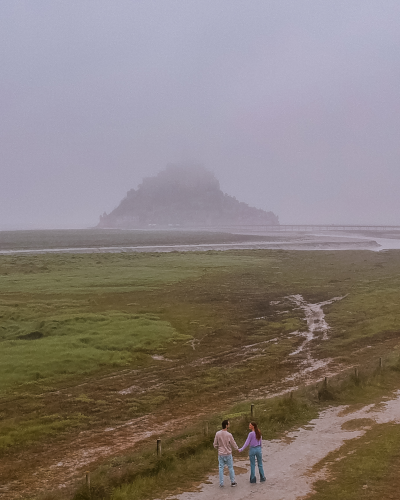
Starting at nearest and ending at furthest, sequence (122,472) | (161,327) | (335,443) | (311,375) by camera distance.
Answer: (122,472) < (335,443) < (311,375) < (161,327)

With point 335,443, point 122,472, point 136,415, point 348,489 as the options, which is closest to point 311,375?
point 335,443

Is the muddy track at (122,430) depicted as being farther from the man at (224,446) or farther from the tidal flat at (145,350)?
the man at (224,446)

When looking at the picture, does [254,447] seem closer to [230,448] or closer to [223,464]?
[230,448]

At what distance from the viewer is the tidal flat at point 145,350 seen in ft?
71.3

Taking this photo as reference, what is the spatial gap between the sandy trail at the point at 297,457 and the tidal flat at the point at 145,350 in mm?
1645

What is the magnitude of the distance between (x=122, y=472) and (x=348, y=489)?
26.7 feet

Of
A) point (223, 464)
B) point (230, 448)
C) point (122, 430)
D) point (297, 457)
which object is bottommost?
point (122, 430)

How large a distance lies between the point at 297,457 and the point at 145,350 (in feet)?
62.2

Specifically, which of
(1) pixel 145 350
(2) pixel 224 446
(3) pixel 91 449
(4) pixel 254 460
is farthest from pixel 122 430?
(1) pixel 145 350

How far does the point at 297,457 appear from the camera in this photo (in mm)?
18266

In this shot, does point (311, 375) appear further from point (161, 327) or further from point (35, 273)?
point (35, 273)

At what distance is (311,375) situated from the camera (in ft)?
97.0

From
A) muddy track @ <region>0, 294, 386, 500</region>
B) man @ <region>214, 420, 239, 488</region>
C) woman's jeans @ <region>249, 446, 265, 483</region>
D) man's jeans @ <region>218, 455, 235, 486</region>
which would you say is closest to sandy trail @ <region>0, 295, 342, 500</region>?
muddy track @ <region>0, 294, 386, 500</region>

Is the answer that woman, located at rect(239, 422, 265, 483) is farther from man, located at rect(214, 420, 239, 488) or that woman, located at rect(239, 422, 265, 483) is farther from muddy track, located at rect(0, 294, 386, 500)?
muddy track, located at rect(0, 294, 386, 500)
